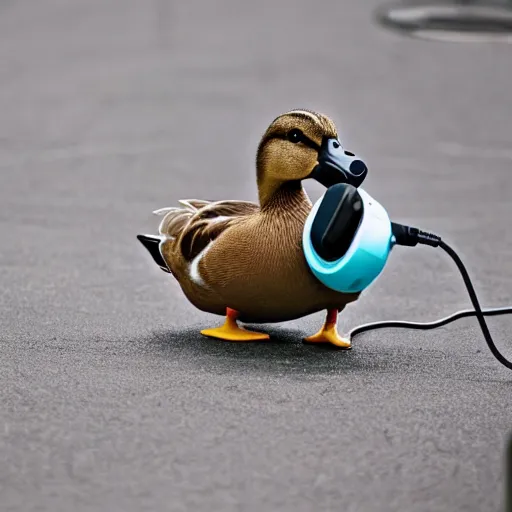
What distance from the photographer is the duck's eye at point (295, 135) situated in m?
3.88

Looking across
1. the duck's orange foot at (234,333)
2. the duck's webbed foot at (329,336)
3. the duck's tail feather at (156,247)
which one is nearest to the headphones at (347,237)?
the duck's webbed foot at (329,336)

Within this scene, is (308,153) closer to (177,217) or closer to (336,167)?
(336,167)

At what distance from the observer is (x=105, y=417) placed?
3473 millimetres

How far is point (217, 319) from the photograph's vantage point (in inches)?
180

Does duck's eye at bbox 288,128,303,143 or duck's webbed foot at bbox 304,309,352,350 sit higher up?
duck's eye at bbox 288,128,303,143

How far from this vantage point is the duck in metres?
3.84

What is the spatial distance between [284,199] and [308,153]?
190 millimetres

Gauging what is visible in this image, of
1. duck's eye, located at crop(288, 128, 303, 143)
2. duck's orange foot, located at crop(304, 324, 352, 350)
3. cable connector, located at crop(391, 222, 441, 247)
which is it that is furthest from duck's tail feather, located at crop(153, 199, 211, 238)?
cable connector, located at crop(391, 222, 441, 247)

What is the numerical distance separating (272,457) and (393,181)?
168 inches

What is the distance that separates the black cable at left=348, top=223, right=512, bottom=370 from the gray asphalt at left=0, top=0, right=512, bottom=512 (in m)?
0.06

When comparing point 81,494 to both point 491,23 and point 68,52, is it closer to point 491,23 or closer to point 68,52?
point 68,52

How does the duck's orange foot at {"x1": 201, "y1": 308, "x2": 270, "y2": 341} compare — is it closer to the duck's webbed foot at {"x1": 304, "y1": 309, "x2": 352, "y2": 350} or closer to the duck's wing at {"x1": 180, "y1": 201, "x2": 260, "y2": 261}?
the duck's webbed foot at {"x1": 304, "y1": 309, "x2": 352, "y2": 350}

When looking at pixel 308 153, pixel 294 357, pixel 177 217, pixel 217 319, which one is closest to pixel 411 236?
pixel 308 153

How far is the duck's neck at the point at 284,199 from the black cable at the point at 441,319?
0.33 m
